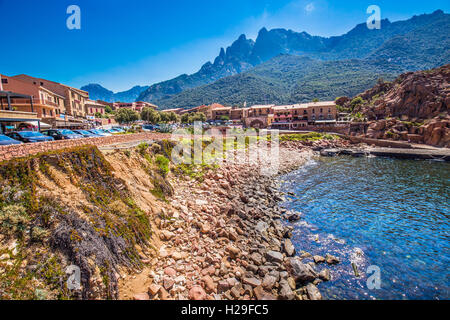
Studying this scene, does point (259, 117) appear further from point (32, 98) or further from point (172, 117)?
point (32, 98)

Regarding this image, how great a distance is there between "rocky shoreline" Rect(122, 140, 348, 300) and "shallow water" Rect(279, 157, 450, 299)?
1161mm

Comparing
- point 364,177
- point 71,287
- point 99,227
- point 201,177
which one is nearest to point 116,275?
point 71,287

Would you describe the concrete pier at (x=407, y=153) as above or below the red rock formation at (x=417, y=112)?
below

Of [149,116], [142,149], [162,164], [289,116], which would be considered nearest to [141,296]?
[162,164]

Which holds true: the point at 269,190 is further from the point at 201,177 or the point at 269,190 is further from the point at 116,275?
the point at 116,275

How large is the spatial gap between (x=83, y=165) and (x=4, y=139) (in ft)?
23.9

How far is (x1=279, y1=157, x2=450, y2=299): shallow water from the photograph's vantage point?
9.88 meters

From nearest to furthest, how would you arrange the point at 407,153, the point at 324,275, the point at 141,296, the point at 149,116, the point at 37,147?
A: the point at 141,296 → the point at 324,275 → the point at 37,147 → the point at 407,153 → the point at 149,116

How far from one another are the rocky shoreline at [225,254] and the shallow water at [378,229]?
1.16 meters

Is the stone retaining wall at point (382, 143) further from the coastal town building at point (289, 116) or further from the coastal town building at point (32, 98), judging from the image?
the coastal town building at point (32, 98)

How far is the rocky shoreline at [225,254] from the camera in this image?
814cm

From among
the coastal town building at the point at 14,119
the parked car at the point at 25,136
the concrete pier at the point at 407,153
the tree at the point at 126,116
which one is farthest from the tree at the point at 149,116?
the concrete pier at the point at 407,153

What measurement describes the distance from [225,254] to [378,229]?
40.5 feet

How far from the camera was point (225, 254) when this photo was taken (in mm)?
10336
